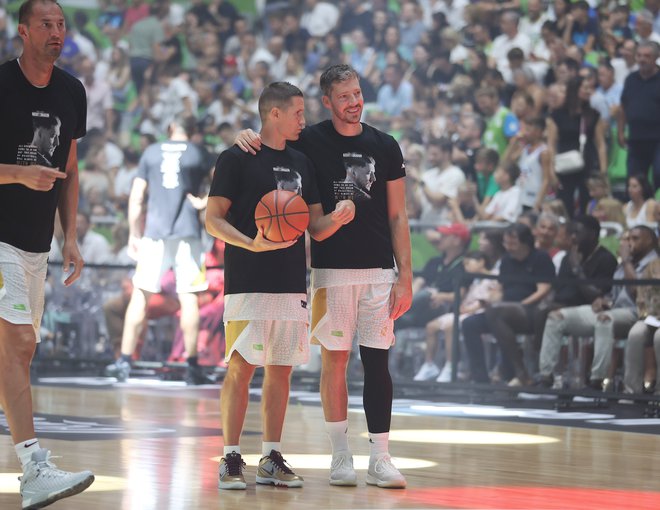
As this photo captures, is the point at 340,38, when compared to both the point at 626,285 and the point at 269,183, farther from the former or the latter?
the point at 269,183

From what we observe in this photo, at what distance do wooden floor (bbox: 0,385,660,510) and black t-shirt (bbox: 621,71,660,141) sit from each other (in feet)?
13.5

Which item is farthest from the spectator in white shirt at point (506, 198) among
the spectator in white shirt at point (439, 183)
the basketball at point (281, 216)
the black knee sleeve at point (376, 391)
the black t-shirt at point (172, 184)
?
the basketball at point (281, 216)

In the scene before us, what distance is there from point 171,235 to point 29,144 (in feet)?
23.8

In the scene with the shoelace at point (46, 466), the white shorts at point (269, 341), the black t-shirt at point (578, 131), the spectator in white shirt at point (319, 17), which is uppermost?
the spectator in white shirt at point (319, 17)

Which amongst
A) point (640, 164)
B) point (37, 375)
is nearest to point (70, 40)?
→ point (37, 375)

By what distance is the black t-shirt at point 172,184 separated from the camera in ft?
39.4

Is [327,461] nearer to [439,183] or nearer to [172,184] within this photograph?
[172,184]

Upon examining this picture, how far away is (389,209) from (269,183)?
63cm

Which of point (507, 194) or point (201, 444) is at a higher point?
point (507, 194)

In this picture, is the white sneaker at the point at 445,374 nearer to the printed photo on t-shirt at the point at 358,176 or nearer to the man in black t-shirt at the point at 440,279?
the man in black t-shirt at the point at 440,279

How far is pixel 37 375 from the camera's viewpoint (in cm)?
1324

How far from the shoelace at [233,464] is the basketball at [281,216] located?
1006 mm

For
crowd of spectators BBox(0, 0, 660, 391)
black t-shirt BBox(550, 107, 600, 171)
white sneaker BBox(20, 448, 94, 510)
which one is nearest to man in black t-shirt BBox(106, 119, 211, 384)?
crowd of spectators BBox(0, 0, 660, 391)

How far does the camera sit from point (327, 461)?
6.47 meters
